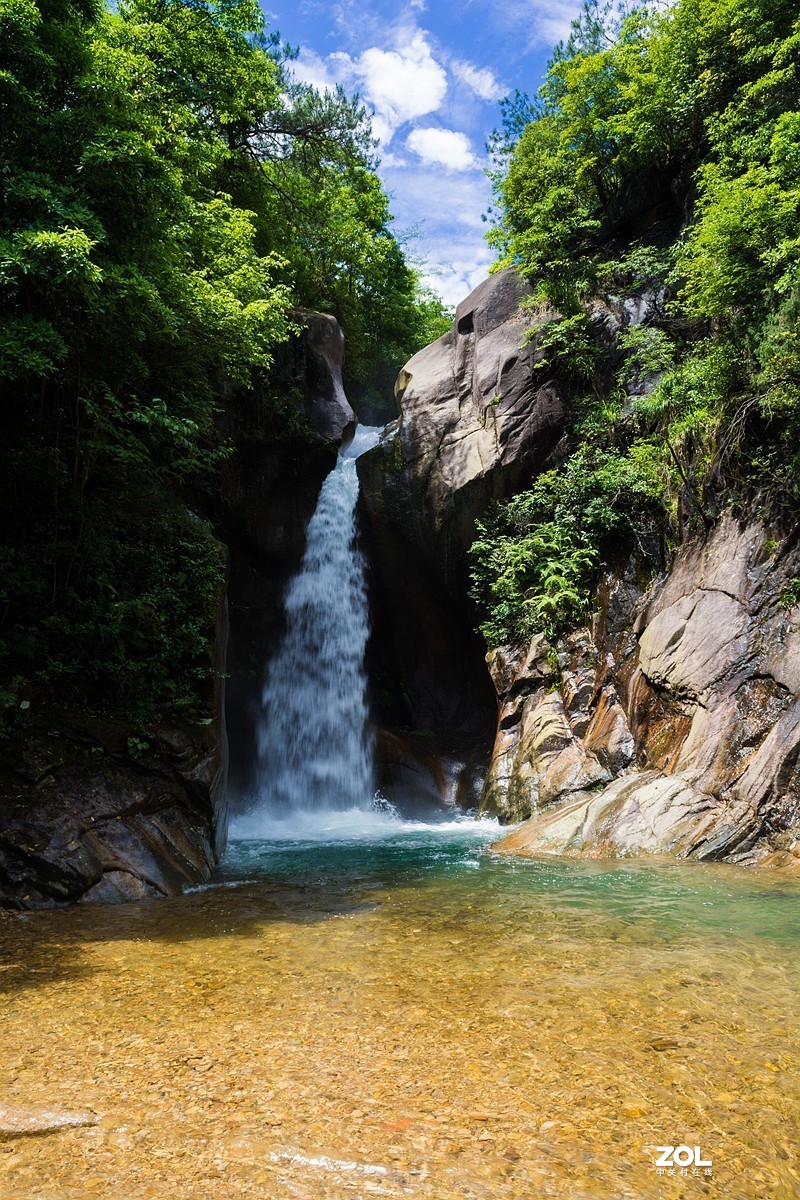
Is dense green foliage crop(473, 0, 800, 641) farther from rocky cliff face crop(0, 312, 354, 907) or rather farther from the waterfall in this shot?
rocky cliff face crop(0, 312, 354, 907)

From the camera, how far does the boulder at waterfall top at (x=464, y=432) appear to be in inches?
619

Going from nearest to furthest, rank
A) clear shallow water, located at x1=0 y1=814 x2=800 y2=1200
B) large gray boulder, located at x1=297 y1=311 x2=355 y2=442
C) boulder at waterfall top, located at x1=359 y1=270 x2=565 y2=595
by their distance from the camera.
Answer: clear shallow water, located at x1=0 y1=814 x2=800 y2=1200, boulder at waterfall top, located at x1=359 y1=270 x2=565 y2=595, large gray boulder, located at x1=297 y1=311 x2=355 y2=442

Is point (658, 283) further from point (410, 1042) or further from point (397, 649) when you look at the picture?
point (410, 1042)

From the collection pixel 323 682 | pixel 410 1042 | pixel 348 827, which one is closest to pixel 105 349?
pixel 410 1042

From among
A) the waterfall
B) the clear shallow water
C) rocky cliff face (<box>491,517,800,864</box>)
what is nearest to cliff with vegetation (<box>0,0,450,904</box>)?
the clear shallow water

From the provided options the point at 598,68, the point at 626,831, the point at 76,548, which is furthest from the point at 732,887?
the point at 598,68

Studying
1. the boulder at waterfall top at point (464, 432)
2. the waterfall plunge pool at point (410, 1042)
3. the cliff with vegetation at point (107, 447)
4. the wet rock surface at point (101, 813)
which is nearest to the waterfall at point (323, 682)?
the boulder at waterfall top at point (464, 432)

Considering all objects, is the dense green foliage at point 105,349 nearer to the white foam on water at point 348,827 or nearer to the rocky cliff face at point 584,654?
the white foam on water at point 348,827

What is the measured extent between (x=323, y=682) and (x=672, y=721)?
9.13 meters

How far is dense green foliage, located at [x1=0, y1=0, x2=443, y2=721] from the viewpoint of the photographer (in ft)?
22.1

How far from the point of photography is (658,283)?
1533 centimetres

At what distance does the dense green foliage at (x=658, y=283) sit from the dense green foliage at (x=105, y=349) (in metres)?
6.60

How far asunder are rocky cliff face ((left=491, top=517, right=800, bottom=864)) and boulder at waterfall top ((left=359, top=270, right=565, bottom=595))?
408cm

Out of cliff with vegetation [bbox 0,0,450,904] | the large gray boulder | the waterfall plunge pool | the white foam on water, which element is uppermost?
the large gray boulder
